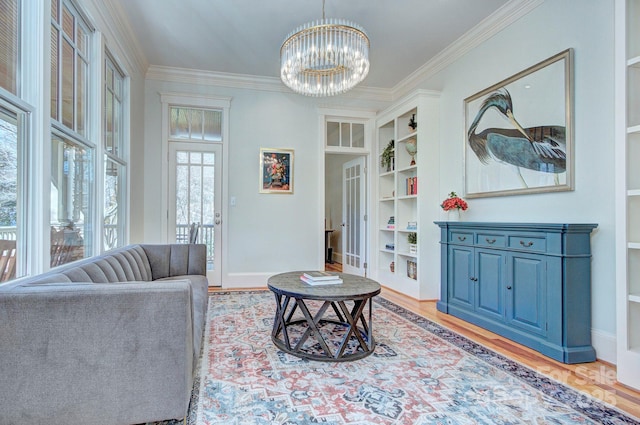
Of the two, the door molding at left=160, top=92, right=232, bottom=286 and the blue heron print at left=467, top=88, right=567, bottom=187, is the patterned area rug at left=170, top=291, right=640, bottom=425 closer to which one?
the blue heron print at left=467, top=88, right=567, bottom=187

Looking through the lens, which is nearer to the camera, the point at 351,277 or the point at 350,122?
the point at 351,277

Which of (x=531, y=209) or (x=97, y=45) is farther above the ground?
(x=97, y=45)

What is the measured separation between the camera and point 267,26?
11.6ft

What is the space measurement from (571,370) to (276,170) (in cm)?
386

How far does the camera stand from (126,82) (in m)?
3.83

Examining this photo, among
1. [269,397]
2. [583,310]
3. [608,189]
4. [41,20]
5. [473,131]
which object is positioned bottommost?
[269,397]

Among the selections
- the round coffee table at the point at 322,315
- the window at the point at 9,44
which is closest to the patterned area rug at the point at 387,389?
the round coffee table at the point at 322,315

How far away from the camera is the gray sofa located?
4.26 feet

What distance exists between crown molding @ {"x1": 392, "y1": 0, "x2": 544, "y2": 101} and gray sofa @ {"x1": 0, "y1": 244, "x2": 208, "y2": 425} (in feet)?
11.5

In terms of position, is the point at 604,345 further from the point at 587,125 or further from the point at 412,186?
the point at 412,186

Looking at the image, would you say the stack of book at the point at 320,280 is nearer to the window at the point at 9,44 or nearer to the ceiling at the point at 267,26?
the window at the point at 9,44

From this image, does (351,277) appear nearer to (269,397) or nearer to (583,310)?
(269,397)

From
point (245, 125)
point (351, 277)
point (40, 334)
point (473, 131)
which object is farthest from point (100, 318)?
point (245, 125)

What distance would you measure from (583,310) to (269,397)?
219 cm
